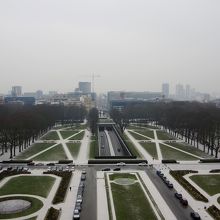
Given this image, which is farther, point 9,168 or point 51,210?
point 9,168

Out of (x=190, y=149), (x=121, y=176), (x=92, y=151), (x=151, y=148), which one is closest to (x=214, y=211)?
(x=121, y=176)

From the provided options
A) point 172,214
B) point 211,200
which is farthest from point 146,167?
point 172,214

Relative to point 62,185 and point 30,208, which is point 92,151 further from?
point 30,208

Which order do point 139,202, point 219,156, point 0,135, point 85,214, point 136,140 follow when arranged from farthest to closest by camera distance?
point 136,140 < point 0,135 < point 219,156 < point 139,202 < point 85,214

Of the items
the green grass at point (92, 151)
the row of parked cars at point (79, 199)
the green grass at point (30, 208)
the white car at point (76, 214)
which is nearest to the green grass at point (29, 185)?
the green grass at point (30, 208)

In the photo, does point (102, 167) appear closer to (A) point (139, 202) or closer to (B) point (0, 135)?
(A) point (139, 202)

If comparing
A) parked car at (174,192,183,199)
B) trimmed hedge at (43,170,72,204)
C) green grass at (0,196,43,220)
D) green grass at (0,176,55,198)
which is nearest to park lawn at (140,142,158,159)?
trimmed hedge at (43,170,72,204)
